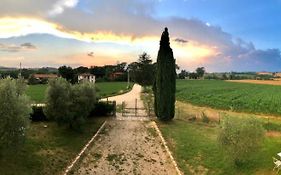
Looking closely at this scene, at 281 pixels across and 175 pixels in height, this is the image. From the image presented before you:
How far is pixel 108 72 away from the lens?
174125mm

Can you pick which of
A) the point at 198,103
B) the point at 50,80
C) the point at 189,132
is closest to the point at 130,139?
the point at 189,132

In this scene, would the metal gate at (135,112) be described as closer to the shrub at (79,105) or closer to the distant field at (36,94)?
the shrub at (79,105)

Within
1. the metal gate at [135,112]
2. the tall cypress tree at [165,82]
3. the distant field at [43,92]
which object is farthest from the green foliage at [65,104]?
the metal gate at [135,112]

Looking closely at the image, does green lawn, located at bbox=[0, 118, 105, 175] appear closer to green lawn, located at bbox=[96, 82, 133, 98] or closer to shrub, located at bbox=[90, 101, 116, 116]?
shrub, located at bbox=[90, 101, 116, 116]

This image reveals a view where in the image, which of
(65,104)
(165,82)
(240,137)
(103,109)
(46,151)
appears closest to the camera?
(240,137)

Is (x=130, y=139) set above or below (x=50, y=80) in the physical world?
below

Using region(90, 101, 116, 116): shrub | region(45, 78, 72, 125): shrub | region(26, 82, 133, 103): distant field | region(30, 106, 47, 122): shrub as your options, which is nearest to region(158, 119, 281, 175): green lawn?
region(90, 101, 116, 116): shrub

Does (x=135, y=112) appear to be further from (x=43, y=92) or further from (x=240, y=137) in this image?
(x=43, y=92)

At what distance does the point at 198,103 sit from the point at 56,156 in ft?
146

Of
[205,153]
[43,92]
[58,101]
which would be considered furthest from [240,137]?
[43,92]

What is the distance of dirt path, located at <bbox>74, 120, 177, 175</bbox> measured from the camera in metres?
27.2

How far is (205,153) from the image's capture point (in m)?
30.5

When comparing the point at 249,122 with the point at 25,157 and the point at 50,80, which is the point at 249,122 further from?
the point at 50,80

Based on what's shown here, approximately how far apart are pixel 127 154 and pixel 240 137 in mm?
8921
